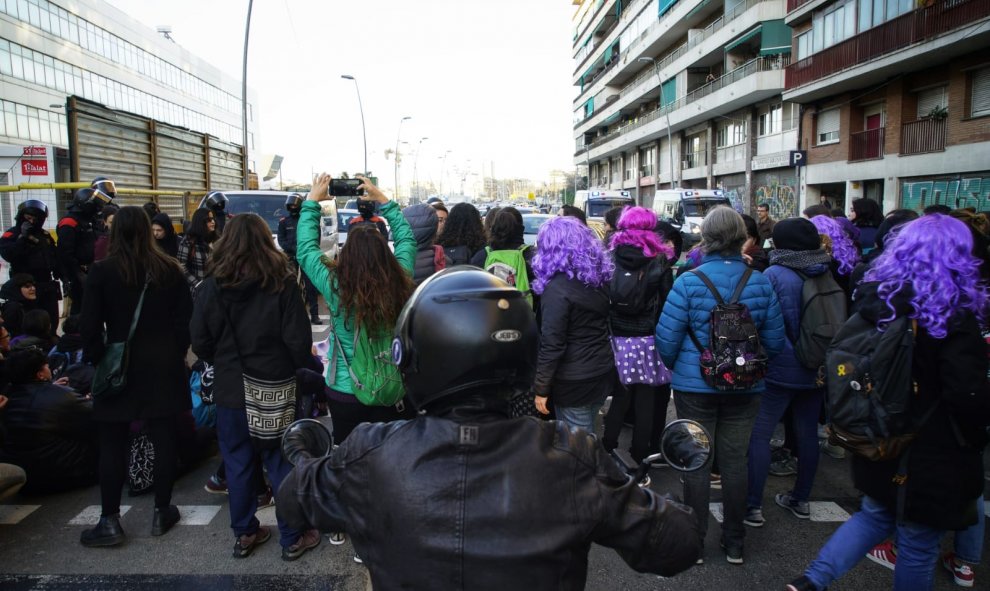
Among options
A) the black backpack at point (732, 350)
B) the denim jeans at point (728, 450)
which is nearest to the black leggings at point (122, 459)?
the denim jeans at point (728, 450)

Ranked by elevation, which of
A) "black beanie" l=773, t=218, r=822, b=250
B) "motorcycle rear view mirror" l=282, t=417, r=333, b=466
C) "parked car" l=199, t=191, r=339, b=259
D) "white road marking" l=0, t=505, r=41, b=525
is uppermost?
"parked car" l=199, t=191, r=339, b=259

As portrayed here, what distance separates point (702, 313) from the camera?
3.63 meters

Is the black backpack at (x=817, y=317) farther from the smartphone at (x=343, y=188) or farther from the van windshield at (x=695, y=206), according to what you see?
the van windshield at (x=695, y=206)

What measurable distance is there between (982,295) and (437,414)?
2.42 meters

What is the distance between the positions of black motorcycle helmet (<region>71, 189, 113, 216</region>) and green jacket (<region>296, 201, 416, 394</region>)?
442 cm

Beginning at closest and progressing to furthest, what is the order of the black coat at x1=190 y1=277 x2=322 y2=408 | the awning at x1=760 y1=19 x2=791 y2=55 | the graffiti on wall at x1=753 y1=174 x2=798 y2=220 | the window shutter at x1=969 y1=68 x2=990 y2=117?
the black coat at x1=190 y1=277 x2=322 y2=408 → the window shutter at x1=969 y1=68 x2=990 y2=117 → the graffiti on wall at x1=753 y1=174 x2=798 y2=220 → the awning at x1=760 y1=19 x2=791 y2=55

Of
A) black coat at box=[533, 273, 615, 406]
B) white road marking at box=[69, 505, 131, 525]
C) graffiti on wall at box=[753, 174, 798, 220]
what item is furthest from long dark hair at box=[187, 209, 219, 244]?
graffiti on wall at box=[753, 174, 798, 220]

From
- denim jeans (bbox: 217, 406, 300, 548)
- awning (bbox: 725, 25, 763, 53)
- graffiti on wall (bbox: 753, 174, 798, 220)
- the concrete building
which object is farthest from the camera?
the concrete building

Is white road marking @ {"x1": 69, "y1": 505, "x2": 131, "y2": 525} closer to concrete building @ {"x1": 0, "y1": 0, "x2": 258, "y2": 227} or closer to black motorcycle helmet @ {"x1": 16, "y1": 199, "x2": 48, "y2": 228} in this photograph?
black motorcycle helmet @ {"x1": 16, "y1": 199, "x2": 48, "y2": 228}

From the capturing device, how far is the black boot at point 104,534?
3900 mm

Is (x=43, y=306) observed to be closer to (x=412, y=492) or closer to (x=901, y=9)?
(x=412, y=492)

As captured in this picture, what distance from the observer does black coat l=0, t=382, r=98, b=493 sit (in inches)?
175

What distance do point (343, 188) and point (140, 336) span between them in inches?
57.5

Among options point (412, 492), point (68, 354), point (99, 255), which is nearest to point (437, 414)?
point (412, 492)
